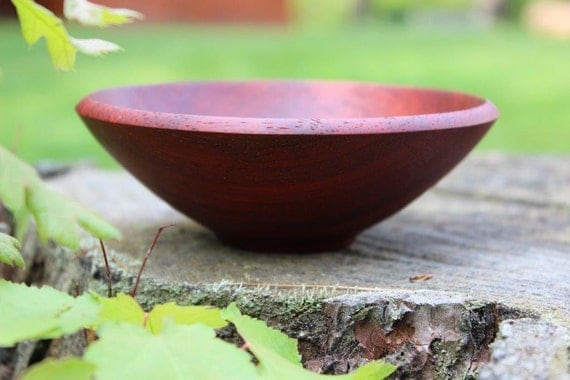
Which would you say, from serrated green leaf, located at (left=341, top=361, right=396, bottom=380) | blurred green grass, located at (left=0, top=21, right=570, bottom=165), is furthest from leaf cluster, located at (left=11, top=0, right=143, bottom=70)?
blurred green grass, located at (left=0, top=21, right=570, bottom=165)

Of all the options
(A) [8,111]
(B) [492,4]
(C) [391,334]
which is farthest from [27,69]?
(B) [492,4]

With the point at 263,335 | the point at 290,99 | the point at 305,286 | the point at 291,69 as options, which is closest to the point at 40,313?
the point at 263,335

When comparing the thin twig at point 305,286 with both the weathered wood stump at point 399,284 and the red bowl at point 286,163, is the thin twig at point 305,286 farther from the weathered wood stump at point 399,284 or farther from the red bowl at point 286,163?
the red bowl at point 286,163

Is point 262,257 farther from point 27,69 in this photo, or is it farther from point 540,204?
point 27,69

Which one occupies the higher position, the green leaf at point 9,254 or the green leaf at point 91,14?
the green leaf at point 91,14

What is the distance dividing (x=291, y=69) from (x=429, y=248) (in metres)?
4.28

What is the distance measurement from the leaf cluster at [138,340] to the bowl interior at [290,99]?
599mm

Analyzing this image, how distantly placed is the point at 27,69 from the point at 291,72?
162 centimetres

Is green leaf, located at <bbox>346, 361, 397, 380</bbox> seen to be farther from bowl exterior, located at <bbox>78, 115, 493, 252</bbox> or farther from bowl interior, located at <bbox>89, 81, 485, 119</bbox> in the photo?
bowl interior, located at <bbox>89, 81, 485, 119</bbox>

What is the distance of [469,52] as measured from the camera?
6.90 metres

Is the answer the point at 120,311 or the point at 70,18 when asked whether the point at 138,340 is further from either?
the point at 70,18

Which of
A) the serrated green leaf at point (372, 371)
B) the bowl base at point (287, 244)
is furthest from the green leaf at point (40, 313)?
the bowl base at point (287, 244)

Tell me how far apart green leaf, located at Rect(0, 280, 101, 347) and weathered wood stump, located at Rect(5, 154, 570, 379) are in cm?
27

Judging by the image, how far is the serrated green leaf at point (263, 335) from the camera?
891 millimetres
